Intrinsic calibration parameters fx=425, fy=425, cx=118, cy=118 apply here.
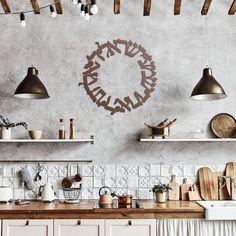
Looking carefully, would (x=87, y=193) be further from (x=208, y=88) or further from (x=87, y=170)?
(x=208, y=88)

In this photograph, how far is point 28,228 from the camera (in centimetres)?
405

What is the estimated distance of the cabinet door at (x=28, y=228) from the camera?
404 cm

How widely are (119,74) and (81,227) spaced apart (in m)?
1.87

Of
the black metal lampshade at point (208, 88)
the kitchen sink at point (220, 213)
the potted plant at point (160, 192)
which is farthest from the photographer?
the potted plant at point (160, 192)

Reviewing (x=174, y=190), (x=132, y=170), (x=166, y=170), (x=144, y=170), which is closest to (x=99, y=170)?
(x=132, y=170)

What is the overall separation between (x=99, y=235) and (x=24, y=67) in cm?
220

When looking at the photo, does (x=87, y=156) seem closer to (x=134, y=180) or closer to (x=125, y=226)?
(x=134, y=180)

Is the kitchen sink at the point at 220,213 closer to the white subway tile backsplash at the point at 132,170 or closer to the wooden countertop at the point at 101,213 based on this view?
the wooden countertop at the point at 101,213

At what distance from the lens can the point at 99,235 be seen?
404 cm

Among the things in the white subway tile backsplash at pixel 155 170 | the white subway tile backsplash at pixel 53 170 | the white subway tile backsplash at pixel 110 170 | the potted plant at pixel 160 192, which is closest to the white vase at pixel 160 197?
the potted plant at pixel 160 192

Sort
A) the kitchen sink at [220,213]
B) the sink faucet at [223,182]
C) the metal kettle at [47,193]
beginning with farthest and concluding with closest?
the sink faucet at [223,182]
the metal kettle at [47,193]
the kitchen sink at [220,213]

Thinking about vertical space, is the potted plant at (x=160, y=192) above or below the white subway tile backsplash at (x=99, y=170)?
below

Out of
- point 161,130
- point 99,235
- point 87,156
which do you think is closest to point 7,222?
point 99,235

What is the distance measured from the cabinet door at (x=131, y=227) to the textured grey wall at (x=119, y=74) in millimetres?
1011
